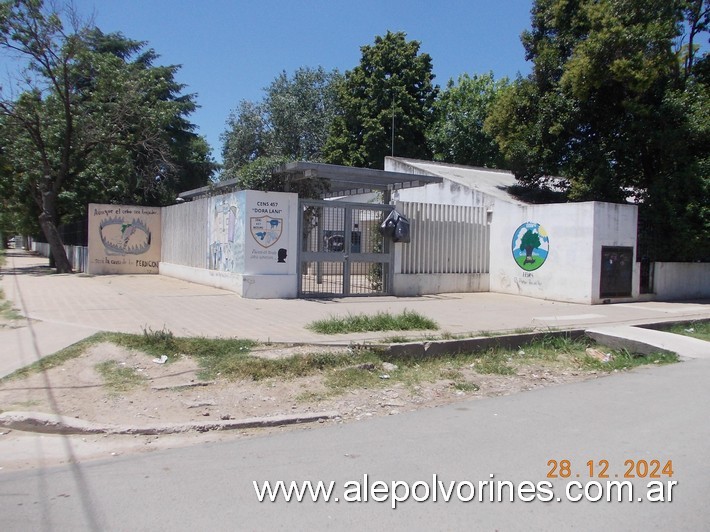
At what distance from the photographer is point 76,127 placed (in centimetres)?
2325

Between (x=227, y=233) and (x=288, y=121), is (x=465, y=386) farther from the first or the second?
(x=288, y=121)

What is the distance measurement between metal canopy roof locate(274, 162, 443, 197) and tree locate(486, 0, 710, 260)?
581 centimetres

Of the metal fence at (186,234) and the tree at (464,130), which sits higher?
the tree at (464,130)

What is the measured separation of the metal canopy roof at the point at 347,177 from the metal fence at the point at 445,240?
3.10ft

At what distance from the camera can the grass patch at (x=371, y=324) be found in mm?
10438

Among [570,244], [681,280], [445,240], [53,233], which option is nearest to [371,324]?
[445,240]

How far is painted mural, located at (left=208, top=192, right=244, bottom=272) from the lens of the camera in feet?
50.0

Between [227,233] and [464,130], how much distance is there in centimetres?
2305

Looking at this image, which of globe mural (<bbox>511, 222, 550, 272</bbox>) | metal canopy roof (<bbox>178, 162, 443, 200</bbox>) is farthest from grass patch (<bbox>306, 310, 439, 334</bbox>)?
globe mural (<bbox>511, 222, 550, 272</bbox>)

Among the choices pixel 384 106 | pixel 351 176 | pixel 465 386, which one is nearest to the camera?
pixel 465 386

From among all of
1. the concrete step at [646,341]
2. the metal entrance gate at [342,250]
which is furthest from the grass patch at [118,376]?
the concrete step at [646,341]

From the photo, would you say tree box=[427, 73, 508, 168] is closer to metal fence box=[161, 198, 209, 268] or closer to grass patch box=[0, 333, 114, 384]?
metal fence box=[161, 198, 209, 268]

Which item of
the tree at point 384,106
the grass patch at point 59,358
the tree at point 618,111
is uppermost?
the tree at point 384,106

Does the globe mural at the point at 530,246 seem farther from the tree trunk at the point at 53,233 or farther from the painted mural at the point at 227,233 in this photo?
the tree trunk at the point at 53,233
